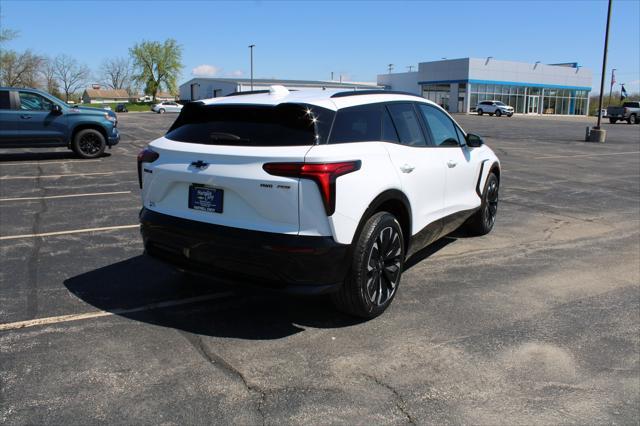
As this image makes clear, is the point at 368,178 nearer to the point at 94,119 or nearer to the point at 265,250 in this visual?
the point at 265,250

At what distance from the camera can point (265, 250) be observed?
3.55m

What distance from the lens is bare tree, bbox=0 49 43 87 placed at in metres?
61.0

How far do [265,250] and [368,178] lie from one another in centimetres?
94

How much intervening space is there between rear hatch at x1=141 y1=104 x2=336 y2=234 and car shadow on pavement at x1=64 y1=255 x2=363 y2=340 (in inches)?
21.8

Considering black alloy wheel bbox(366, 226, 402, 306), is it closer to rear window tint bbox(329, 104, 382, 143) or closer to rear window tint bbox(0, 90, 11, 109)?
rear window tint bbox(329, 104, 382, 143)

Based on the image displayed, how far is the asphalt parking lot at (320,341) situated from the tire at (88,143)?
8.26 meters

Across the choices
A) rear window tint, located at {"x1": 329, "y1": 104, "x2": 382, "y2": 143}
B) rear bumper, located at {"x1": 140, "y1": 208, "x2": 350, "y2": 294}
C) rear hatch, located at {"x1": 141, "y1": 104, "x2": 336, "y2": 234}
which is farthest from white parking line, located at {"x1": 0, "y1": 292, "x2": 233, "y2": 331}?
rear window tint, located at {"x1": 329, "y1": 104, "x2": 382, "y2": 143}

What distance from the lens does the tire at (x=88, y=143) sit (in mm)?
14352

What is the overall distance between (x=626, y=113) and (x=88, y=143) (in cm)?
4884

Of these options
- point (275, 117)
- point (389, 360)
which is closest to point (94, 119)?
point (275, 117)

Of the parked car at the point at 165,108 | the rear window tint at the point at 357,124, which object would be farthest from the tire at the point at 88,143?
the parked car at the point at 165,108

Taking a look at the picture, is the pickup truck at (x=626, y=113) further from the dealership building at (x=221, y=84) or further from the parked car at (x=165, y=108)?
the parked car at (x=165, y=108)

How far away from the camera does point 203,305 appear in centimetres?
442

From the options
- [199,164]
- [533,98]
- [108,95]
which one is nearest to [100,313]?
[199,164]
